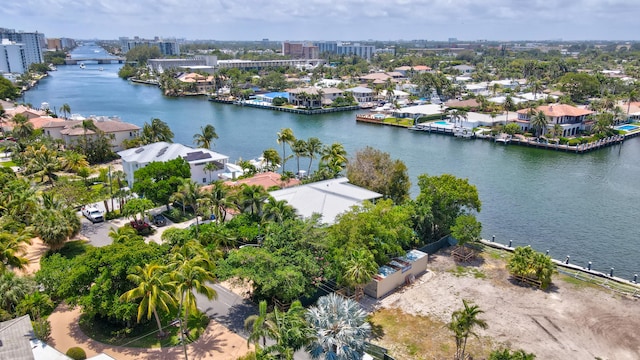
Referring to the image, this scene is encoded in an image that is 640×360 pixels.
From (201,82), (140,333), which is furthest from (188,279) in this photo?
(201,82)

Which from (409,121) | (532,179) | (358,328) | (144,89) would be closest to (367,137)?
(409,121)

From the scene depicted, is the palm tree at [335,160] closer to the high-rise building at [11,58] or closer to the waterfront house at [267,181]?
the waterfront house at [267,181]

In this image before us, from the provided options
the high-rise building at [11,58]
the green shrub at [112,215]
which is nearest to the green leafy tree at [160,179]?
the green shrub at [112,215]

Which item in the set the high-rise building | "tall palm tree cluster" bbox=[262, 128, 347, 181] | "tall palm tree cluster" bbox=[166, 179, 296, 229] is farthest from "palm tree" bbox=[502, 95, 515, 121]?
the high-rise building

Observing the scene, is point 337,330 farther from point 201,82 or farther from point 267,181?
point 201,82

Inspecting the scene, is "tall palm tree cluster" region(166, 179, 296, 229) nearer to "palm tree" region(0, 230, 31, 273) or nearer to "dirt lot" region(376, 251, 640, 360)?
"dirt lot" region(376, 251, 640, 360)

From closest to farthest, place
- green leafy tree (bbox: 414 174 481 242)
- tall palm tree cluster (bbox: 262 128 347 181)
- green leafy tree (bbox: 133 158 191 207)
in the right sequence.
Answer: green leafy tree (bbox: 414 174 481 242) → green leafy tree (bbox: 133 158 191 207) → tall palm tree cluster (bbox: 262 128 347 181)
